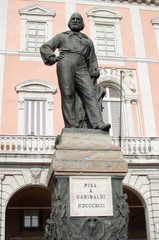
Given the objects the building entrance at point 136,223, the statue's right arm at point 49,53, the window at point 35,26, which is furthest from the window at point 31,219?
the statue's right arm at point 49,53

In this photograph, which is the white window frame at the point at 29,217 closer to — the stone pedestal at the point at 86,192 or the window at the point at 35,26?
the window at the point at 35,26

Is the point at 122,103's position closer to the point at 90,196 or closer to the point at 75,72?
the point at 75,72

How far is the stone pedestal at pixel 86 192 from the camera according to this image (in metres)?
4.70

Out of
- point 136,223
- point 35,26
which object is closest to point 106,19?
point 35,26

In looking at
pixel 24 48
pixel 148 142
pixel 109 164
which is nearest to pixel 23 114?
pixel 24 48

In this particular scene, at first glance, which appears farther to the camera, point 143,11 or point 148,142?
point 143,11

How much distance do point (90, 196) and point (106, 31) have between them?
49.2 ft

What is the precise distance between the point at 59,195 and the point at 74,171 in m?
0.35

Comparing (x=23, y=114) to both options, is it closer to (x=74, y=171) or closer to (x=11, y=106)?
(x=11, y=106)

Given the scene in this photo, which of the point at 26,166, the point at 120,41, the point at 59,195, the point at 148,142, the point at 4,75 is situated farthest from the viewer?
the point at 120,41

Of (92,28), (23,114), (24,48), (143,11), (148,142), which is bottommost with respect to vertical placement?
(148,142)

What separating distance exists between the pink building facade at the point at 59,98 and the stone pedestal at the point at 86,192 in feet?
31.6

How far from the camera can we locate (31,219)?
55.7ft

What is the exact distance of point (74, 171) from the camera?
490 cm
